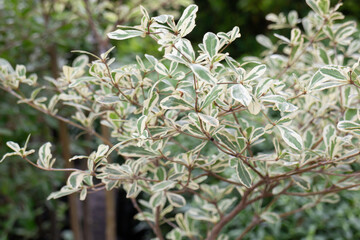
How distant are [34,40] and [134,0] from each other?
629mm

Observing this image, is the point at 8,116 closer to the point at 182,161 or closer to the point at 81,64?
the point at 81,64

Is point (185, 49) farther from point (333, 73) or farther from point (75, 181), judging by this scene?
point (75, 181)

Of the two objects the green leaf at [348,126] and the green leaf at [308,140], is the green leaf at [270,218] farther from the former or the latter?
the green leaf at [348,126]

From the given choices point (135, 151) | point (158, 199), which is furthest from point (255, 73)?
point (158, 199)

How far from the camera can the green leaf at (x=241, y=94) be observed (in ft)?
2.07

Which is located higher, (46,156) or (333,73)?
(333,73)

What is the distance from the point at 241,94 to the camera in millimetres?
646

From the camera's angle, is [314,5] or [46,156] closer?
[46,156]

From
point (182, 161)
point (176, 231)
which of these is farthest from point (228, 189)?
point (182, 161)

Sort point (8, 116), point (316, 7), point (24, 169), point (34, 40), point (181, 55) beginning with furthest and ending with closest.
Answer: point (24, 169), point (8, 116), point (34, 40), point (316, 7), point (181, 55)

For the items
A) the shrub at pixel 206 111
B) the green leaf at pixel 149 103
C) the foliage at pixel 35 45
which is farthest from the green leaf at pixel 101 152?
the foliage at pixel 35 45

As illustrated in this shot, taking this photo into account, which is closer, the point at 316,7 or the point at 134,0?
the point at 316,7

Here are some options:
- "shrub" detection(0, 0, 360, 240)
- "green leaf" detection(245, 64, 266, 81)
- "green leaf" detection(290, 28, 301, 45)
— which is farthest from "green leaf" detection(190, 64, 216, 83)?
"green leaf" detection(290, 28, 301, 45)

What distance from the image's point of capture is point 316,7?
3.35ft
